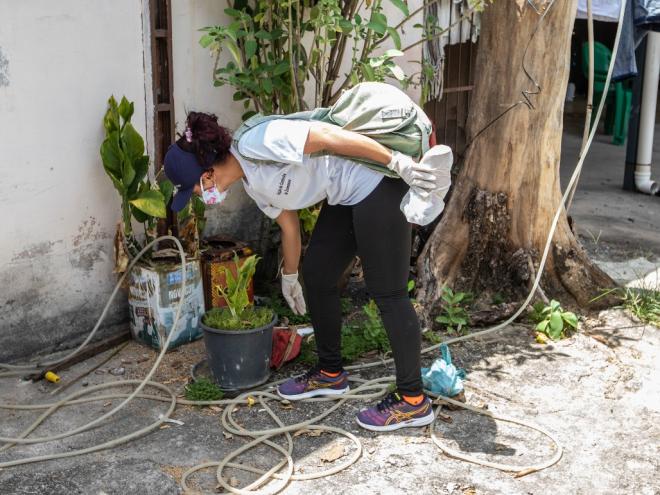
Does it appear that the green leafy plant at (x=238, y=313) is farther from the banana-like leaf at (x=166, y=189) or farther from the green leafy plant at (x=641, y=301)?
the green leafy plant at (x=641, y=301)

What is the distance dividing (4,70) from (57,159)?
504 mm

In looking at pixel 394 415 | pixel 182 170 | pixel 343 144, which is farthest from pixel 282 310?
pixel 343 144

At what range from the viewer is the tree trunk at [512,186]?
4.75m

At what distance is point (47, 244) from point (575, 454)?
2684 millimetres

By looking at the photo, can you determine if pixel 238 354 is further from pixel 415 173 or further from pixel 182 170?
pixel 415 173

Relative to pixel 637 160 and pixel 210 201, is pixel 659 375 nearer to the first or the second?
pixel 210 201

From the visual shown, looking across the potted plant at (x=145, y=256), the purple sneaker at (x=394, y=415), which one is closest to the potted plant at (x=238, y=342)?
the potted plant at (x=145, y=256)

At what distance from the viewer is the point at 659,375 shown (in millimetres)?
4215

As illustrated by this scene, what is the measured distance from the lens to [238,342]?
12.7ft

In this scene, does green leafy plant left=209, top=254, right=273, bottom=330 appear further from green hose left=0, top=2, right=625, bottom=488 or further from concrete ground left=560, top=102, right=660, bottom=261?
concrete ground left=560, top=102, right=660, bottom=261

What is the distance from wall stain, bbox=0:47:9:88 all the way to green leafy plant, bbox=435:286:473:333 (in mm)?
2548

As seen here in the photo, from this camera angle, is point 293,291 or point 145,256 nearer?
point 293,291

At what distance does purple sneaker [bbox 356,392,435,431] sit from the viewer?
360cm

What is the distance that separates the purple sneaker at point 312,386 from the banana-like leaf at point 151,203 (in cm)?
108
